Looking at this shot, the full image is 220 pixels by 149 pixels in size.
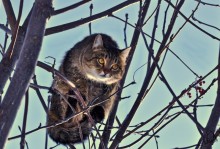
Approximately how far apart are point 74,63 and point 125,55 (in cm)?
61

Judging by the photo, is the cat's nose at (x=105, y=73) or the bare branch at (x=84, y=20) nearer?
the bare branch at (x=84, y=20)

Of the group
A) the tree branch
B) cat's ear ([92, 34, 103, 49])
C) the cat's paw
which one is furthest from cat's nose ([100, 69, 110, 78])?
the tree branch

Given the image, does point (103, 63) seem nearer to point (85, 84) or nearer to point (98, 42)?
point (98, 42)

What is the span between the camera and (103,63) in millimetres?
5789

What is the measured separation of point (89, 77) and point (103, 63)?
0.46 m

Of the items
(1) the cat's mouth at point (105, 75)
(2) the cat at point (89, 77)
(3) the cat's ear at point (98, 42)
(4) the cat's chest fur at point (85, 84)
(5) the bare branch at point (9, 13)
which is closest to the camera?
(5) the bare branch at point (9, 13)

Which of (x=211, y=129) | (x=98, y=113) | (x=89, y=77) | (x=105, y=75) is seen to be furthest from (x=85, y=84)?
(x=211, y=129)

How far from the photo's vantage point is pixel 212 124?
6.95 feet

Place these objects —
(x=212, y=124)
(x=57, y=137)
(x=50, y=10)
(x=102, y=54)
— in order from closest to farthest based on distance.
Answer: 1. (x=50, y=10)
2. (x=212, y=124)
3. (x=57, y=137)
4. (x=102, y=54)

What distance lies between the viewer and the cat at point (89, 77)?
4.64 meters

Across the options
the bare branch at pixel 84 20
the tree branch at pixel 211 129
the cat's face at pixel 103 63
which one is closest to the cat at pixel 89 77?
the cat's face at pixel 103 63

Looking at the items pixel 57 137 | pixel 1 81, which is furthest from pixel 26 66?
pixel 57 137

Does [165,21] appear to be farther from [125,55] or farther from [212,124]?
[125,55]

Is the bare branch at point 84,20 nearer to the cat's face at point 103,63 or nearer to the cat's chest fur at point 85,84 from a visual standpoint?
the cat's chest fur at point 85,84
